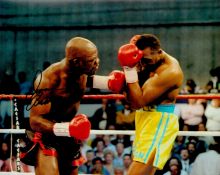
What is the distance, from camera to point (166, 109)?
2389 millimetres

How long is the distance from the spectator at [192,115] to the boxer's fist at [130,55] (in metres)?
2.52

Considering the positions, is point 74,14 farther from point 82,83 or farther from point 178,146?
point 82,83

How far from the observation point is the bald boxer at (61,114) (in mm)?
2254

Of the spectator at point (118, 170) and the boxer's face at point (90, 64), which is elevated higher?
the boxer's face at point (90, 64)

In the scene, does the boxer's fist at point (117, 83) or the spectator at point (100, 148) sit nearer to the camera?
the boxer's fist at point (117, 83)

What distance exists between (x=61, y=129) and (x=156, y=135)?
50cm

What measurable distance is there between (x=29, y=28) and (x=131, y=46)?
5.25m

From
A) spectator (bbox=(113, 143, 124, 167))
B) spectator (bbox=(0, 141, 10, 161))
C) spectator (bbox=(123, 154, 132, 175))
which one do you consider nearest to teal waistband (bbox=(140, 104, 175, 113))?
spectator (bbox=(123, 154, 132, 175))

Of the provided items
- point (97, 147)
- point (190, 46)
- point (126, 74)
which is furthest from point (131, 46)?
point (190, 46)

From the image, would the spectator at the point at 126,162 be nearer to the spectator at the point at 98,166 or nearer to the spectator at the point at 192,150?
the spectator at the point at 98,166

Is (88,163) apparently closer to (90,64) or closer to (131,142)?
(131,142)

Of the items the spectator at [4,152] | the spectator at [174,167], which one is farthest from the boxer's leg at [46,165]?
the spectator at [4,152]

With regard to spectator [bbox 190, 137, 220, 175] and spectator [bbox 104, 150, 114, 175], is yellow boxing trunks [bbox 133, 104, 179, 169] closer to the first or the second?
spectator [bbox 190, 137, 220, 175]

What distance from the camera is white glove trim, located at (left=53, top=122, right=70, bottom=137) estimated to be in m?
2.22
